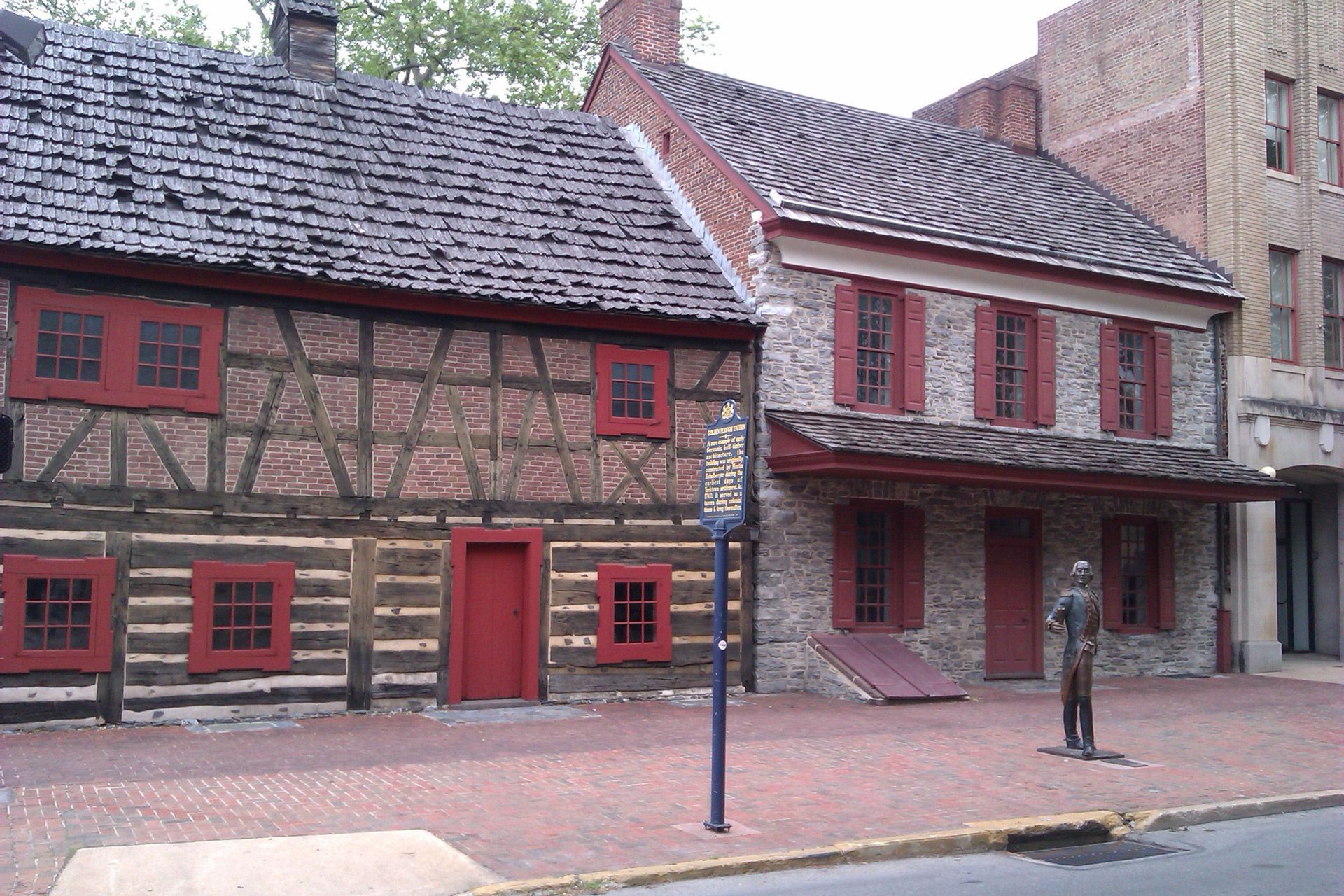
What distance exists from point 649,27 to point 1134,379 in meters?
10.0

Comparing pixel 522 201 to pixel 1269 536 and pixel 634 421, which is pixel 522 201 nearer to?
pixel 634 421

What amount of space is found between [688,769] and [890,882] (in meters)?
3.41

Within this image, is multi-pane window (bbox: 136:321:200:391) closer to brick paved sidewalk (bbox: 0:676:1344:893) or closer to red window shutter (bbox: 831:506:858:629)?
brick paved sidewalk (bbox: 0:676:1344:893)

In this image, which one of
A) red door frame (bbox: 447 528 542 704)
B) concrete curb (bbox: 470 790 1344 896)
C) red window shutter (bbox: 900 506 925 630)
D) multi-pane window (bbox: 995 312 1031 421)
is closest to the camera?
concrete curb (bbox: 470 790 1344 896)

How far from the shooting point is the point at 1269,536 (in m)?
21.2

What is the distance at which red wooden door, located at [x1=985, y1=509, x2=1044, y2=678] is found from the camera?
18.4 m

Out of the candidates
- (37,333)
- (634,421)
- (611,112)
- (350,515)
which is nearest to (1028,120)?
(611,112)

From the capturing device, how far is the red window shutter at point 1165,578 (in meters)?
20.2

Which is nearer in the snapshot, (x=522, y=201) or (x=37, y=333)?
(x=37, y=333)

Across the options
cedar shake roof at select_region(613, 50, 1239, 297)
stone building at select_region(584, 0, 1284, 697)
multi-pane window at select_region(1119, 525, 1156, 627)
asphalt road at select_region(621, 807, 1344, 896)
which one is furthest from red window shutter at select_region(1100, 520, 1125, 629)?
asphalt road at select_region(621, 807, 1344, 896)

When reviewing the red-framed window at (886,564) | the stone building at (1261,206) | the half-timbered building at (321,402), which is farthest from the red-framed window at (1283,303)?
the half-timbered building at (321,402)

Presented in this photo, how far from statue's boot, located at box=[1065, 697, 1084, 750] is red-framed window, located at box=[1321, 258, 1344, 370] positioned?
42.9 ft

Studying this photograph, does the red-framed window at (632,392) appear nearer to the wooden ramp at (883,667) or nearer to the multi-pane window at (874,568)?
the multi-pane window at (874,568)

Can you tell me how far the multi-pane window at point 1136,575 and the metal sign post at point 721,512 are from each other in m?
12.8
